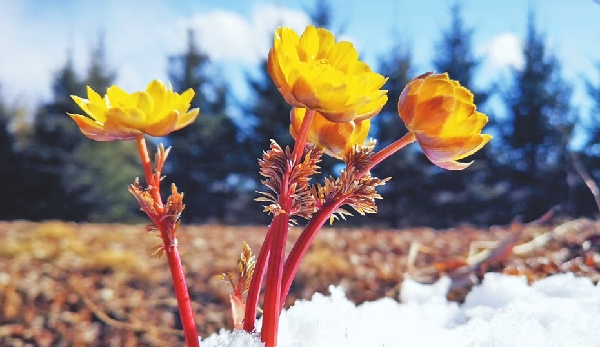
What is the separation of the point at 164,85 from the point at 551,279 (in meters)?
0.74

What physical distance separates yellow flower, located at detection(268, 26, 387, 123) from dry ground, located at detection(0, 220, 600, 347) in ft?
2.89

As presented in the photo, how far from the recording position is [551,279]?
92cm

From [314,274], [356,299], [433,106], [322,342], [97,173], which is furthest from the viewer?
[97,173]

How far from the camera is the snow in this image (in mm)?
599

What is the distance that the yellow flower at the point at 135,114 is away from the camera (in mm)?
462

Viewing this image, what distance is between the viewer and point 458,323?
0.88m

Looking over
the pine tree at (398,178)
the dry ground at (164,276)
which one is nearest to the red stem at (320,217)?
the dry ground at (164,276)

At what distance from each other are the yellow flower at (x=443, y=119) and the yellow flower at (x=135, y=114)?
194 millimetres

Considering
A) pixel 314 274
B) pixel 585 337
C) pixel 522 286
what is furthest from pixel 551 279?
pixel 314 274

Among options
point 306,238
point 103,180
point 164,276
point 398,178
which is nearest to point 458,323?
point 306,238

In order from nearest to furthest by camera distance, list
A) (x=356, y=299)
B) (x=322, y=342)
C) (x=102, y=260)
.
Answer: (x=322, y=342) → (x=356, y=299) → (x=102, y=260)

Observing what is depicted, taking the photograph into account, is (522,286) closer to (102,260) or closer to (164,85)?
(164,85)

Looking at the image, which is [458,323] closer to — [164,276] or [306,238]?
[306,238]

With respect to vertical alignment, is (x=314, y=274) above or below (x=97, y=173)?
below
